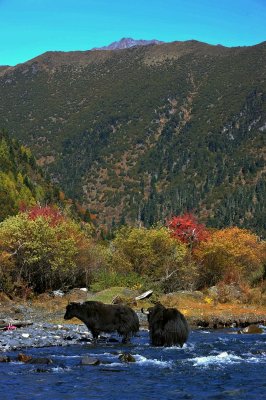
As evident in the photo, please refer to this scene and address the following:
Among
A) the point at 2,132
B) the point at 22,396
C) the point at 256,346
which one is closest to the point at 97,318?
the point at 256,346

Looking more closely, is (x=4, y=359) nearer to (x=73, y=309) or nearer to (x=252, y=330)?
(x=73, y=309)

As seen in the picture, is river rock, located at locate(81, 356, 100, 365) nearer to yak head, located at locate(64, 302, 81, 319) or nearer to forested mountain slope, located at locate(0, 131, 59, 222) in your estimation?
yak head, located at locate(64, 302, 81, 319)

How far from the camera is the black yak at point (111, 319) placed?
2491 centimetres

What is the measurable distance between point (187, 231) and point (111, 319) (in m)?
37.5

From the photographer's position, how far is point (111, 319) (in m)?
24.9

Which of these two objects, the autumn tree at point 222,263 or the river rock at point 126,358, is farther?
the autumn tree at point 222,263

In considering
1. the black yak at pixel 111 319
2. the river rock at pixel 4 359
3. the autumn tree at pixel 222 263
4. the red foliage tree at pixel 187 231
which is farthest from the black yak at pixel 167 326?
the red foliage tree at pixel 187 231

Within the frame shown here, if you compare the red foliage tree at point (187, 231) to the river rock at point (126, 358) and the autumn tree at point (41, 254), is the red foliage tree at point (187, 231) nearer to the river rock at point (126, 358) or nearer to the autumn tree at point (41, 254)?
the autumn tree at point (41, 254)

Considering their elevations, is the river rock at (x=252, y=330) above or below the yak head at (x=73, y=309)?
below

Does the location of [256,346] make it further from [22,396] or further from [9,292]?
[9,292]

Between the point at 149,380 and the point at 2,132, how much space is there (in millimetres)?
111273

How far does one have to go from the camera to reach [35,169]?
404ft

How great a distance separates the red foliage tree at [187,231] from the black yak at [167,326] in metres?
36.2

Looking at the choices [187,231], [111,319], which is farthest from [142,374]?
[187,231]
